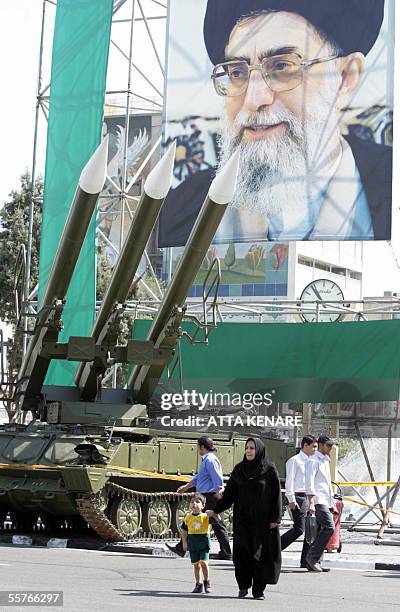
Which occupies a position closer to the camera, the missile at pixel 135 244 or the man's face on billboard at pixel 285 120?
the missile at pixel 135 244

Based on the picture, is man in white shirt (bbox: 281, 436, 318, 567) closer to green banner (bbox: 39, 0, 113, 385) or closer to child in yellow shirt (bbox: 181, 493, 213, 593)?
child in yellow shirt (bbox: 181, 493, 213, 593)

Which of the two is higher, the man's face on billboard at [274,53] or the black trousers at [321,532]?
the man's face on billboard at [274,53]

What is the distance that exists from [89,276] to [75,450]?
6442 millimetres

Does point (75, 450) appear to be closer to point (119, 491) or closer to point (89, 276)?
point (119, 491)

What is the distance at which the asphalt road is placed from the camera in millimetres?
8320

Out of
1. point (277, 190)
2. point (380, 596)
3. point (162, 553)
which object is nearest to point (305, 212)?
point (277, 190)

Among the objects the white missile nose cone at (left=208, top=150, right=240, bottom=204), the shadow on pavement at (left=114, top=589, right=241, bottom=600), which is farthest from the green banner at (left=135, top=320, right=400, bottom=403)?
the shadow on pavement at (left=114, top=589, right=241, bottom=600)

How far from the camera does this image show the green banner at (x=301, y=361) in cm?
1900

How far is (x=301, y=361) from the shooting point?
19.7 meters

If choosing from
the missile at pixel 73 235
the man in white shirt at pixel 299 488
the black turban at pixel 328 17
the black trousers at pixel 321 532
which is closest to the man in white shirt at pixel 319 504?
the black trousers at pixel 321 532

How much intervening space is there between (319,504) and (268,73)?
1080 cm

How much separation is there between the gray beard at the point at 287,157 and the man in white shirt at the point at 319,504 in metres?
9.15

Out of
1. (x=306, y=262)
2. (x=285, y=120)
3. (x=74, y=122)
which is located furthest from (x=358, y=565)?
(x=306, y=262)

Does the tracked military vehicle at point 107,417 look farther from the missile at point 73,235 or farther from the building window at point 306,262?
the building window at point 306,262
